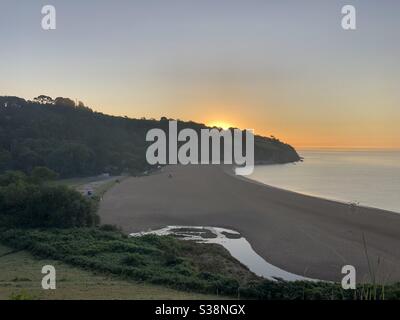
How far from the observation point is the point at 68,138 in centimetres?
8431

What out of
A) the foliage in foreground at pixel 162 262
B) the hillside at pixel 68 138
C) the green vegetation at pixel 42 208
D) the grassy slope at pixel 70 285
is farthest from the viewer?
the hillside at pixel 68 138

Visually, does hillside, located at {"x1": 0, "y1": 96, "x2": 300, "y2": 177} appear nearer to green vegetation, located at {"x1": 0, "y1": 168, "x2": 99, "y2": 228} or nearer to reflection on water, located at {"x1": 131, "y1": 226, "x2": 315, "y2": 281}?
green vegetation, located at {"x1": 0, "y1": 168, "x2": 99, "y2": 228}

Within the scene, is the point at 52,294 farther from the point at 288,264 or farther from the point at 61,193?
the point at 61,193

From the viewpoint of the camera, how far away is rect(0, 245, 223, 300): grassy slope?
12.0 metres

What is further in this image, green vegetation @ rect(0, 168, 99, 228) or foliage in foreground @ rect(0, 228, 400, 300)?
green vegetation @ rect(0, 168, 99, 228)

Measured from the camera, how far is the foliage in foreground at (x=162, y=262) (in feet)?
45.5

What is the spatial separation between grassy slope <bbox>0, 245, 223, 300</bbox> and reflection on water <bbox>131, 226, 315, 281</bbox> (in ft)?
18.9

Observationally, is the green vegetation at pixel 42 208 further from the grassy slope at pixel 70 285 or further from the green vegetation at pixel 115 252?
the grassy slope at pixel 70 285

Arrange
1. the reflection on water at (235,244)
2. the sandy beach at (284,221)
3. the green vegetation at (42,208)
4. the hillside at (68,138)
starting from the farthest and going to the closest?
the hillside at (68,138)
the green vegetation at (42,208)
the sandy beach at (284,221)
the reflection on water at (235,244)

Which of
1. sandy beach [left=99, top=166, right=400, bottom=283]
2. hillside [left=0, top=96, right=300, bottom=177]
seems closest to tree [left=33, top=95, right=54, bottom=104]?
hillside [left=0, top=96, right=300, bottom=177]

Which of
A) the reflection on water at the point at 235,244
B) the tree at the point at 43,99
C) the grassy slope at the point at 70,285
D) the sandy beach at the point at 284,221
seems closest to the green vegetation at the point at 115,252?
the grassy slope at the point at 70,285

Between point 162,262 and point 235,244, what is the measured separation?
21.6 ft

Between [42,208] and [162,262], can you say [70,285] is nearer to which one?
[162,262]

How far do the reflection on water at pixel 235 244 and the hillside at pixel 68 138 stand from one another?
37219 millimetres
